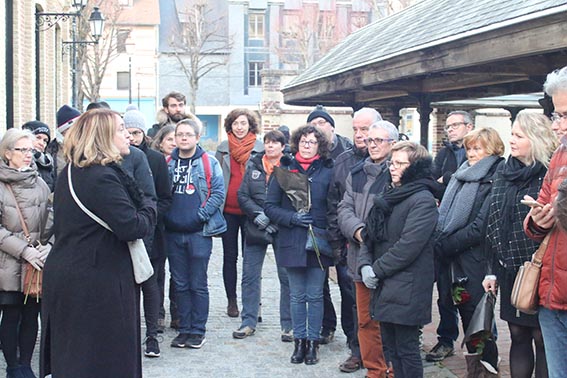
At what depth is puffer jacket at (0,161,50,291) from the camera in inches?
218

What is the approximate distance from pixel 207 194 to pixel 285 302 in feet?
→ 3.89

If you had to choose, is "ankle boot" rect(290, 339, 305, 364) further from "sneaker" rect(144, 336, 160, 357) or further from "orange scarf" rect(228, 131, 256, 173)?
"orange scarf" rect(228, 131, 256, 173)

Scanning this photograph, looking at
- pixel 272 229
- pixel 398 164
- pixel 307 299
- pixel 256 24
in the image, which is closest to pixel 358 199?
pixel 398 164

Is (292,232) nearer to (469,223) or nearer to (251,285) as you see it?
(251,285)

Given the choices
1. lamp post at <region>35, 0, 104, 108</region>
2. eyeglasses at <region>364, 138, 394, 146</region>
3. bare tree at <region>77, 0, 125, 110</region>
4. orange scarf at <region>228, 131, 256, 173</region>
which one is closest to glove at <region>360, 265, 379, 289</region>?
eyeglasses at <region>364, 138, 394, 146</region>

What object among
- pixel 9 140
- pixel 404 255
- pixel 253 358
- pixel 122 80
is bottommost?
pixel 253 358

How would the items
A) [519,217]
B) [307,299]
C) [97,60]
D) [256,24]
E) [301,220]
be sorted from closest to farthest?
→ 1. [519,217]
2. [301,220]
3. [307,299]
4. [97,60]
5. [256,24]

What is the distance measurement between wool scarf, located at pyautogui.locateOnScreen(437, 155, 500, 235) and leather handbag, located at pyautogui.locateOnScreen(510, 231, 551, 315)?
187 cm

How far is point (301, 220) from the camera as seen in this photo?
253 inches

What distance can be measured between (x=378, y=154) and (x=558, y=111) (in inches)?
87.1

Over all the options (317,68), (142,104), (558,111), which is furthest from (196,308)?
(142,104)

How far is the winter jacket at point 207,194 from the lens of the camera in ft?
22.7

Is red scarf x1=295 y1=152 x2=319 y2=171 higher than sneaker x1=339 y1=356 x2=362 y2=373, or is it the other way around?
red scarf x1=295 y1=152 x2=319 y2=171

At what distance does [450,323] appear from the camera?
6555 millimetres
